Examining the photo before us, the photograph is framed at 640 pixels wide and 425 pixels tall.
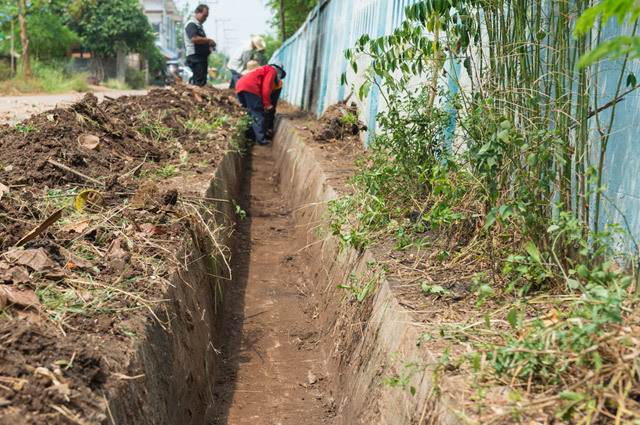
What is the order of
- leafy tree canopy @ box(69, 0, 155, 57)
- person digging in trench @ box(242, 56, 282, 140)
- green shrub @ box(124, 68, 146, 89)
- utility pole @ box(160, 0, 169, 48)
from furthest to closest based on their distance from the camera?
utility pole @ box(160, 0, 169, 48) < green shrub @ box(124, 68, 146, 89) < leafy tree canopy @ box(69, 0, 155, 57) < person digging in trench @ box(242, 56, 282, 140)

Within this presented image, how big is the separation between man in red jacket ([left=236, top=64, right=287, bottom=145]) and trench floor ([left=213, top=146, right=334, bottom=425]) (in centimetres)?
411

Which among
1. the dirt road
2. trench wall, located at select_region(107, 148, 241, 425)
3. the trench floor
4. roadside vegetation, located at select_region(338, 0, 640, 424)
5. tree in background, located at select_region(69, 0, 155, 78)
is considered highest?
tree in background, located at select_region(69, 0, 155, 78)

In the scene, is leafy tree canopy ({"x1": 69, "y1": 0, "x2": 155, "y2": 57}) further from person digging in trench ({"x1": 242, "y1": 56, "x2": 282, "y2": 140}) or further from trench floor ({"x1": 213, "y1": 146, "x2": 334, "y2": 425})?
trench floor ({"x1": 213, "y1": 146, "x2": 334, "y2": 425})

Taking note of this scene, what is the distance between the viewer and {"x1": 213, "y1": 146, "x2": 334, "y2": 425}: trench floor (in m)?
3.59

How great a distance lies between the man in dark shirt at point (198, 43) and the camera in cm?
1183

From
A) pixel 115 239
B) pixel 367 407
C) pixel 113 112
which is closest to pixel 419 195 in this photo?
pixel 367 407

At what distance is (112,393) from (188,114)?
7.08 meters

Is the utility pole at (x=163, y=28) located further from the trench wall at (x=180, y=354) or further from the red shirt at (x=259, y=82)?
the trench wall at (x=180, y=354)

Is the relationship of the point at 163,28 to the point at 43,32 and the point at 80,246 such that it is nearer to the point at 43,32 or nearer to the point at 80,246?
the point at 43,32

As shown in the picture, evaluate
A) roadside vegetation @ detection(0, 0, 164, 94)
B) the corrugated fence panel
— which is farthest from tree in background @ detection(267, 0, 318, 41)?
roadside vegetation @ detection(0, 0, 164, 94)

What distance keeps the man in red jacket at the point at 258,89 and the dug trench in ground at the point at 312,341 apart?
4.21 m

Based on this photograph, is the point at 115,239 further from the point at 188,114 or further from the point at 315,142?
the point at 188,114

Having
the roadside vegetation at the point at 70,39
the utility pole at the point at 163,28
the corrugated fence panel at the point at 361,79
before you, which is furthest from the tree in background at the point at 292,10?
the utility pole at the point at 163,28

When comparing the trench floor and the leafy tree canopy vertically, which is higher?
the leafy tree canopy
